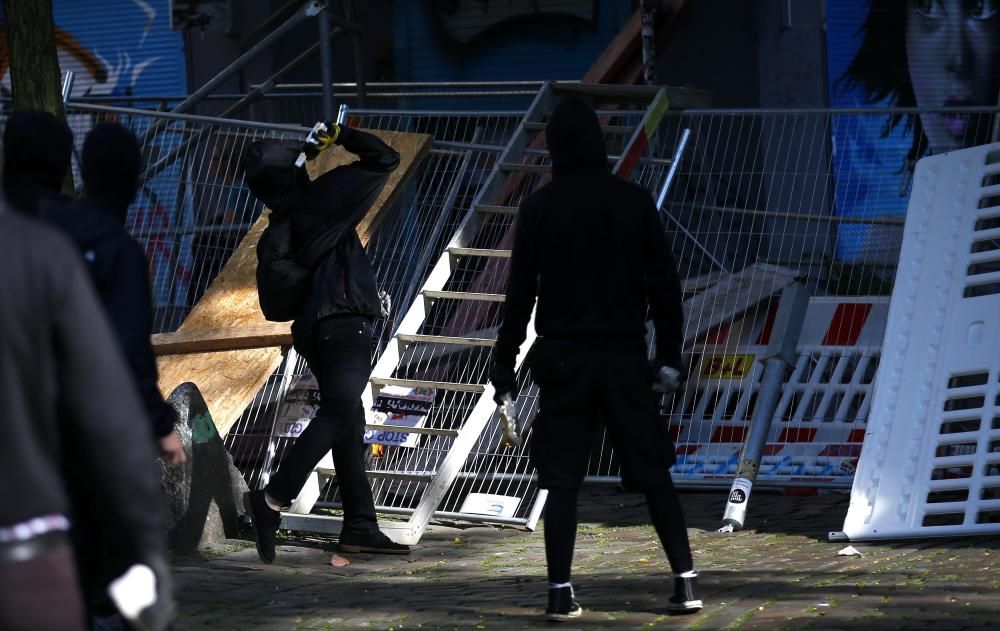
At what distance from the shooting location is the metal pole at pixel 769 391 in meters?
7.67

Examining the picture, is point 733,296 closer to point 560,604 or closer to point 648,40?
point 648,40

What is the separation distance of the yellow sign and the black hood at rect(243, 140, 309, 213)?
3.09m

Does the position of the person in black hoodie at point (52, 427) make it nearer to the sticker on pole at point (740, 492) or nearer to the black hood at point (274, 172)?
the black hood at point (274, 172)

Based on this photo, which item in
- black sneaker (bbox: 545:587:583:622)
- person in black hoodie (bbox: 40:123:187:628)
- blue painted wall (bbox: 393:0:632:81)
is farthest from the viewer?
blue painted wall (bbox: 393:0:632:81)

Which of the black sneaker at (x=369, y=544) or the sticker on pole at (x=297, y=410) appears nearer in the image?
the black sneaker at (x=369, y=544)

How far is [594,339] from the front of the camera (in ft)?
17.8

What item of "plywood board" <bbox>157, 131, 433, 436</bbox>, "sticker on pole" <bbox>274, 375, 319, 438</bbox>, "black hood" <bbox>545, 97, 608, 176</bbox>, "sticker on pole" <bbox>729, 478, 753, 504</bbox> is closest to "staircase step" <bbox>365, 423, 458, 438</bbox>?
"sticker on pole" <bbox>274, 375, 319, 438</bbox>

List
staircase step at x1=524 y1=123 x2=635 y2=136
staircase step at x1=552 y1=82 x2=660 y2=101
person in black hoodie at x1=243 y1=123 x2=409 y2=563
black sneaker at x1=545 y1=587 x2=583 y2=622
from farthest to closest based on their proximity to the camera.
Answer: staircase step at x1=552 y1=82 x2=660 y2=101 → staircase step at x1=524 y1=123 x2=635 y2=136 → person in black hoodie at x1=243 y1=123 x2=409 y2=563 → black sneaker at x1=545 y1=587 x2=583 y2=622

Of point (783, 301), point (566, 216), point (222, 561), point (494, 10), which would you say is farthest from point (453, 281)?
point (494, 10)

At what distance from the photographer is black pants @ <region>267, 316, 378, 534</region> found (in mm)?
6793

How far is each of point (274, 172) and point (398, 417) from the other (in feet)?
6.05

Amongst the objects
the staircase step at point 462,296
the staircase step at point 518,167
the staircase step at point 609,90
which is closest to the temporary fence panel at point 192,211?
the staircase step at point 518,167

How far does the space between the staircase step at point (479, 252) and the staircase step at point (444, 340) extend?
0.51 metres

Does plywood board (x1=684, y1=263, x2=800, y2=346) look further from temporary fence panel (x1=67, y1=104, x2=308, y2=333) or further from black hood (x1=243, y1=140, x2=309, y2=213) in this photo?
black hood (x1=243, y1=140, x2=309, y2=213)
